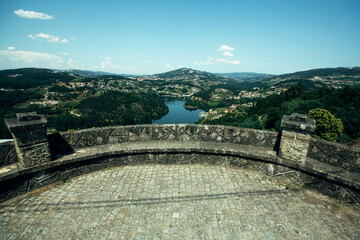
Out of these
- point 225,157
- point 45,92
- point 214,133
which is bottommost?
point 45,92

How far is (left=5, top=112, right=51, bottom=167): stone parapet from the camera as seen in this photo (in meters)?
4.18

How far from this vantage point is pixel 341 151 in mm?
4695

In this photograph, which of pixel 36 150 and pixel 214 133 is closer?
pixel 36 150

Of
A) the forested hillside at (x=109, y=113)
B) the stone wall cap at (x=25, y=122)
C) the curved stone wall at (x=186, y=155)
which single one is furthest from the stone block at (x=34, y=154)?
the forested hillside at (x=109, y=113)

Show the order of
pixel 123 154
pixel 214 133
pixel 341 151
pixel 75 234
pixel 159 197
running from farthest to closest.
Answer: pixel 214 133, pixel 123 154, pixel 341 151, pixel 159 197, pixel 75 234

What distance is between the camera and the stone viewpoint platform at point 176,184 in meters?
3.46

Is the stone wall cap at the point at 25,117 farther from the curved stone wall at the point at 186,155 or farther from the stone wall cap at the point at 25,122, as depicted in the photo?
the curved stone wall at the point at 186,155

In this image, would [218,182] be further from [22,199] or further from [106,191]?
[22,199]

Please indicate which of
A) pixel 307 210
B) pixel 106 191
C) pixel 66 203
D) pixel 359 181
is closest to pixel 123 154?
pixel 106 191

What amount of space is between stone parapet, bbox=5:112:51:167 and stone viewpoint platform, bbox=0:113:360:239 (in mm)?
19

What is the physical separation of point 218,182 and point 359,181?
325 centimetres

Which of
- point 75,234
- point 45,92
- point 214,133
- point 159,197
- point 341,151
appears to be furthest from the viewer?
point 45,92

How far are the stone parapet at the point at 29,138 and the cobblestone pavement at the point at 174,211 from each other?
0.89 m

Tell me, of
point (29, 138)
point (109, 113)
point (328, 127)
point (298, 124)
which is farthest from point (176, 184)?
point (109, 113)
